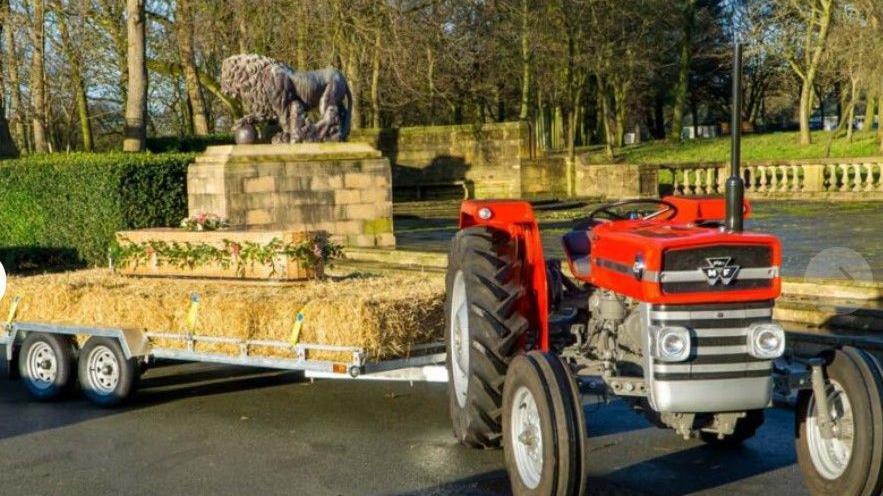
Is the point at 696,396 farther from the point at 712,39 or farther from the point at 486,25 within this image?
the point at 712,39

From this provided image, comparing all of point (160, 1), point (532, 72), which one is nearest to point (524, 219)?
point (160, 1)

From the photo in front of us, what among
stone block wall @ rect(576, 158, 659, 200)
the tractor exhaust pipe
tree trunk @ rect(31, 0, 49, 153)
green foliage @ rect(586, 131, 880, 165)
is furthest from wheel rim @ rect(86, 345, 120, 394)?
green foliage @ rect(586, 131, 880, 165)

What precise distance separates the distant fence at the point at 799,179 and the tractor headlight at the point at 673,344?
2810 cm

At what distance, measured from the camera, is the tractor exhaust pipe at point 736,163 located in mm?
6434

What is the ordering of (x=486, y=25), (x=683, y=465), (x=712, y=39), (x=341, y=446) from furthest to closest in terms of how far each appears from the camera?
(x=712, y=39) → (x=486, y=25) → (x=341, y=446) → (x=683, y=465)

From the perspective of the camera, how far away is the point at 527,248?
787 cm

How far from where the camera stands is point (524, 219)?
7.94 metres

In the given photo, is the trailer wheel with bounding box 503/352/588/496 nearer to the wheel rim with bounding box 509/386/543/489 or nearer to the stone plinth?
the wheel rim with bounding box 509/386/543/489

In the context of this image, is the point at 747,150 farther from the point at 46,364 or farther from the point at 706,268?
the point at 706,268

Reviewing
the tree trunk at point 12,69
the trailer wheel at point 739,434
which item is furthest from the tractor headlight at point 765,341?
the tree trunk at point 12,69

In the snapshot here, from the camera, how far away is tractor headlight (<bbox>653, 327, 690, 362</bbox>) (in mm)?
6152

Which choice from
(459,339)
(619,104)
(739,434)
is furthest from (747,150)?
(459,339)

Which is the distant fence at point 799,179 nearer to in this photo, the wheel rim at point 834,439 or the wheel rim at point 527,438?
the wheel rim at point 834,439

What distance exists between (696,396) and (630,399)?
62 cm
